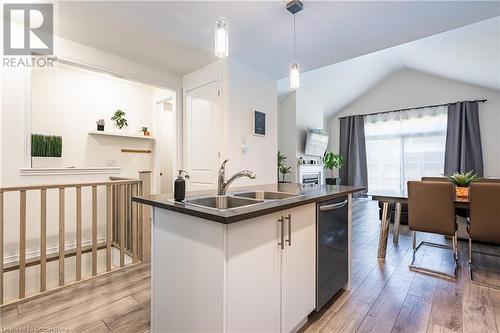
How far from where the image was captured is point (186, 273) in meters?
1.27

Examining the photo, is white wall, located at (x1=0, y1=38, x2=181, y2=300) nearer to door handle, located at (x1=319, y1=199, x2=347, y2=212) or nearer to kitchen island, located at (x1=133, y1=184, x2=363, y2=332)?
kitchen island, located at (x1=133, y1=184, x2=363, y2=332)

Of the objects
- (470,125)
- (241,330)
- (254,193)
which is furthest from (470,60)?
(241,330)

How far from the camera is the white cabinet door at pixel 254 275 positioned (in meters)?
1.11

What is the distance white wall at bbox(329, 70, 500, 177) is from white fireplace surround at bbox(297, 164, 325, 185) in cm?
169

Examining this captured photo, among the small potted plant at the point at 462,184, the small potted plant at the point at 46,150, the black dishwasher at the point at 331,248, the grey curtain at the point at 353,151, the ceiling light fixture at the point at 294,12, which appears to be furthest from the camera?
the grey curtain at the point at 353,151

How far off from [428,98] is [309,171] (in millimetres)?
3719

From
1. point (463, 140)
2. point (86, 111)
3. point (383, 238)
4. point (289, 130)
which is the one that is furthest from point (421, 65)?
point (86, 111)

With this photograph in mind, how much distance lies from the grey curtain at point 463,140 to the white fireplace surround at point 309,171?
299 centimetres

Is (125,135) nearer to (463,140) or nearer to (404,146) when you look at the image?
(404,146)

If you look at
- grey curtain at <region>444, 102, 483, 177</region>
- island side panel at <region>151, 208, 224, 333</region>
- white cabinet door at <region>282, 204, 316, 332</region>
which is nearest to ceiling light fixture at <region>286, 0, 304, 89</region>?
white cabinet door at <region>282, 204, 316, 332</region>

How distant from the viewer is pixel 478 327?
1587 mm

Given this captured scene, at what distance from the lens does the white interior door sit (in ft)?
10.3

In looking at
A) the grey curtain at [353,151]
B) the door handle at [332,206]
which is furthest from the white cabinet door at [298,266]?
the grey curtain at [353,151]

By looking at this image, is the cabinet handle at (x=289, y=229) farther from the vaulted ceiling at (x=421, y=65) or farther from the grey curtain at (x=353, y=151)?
the grey curtain at (x=353, y=151)
